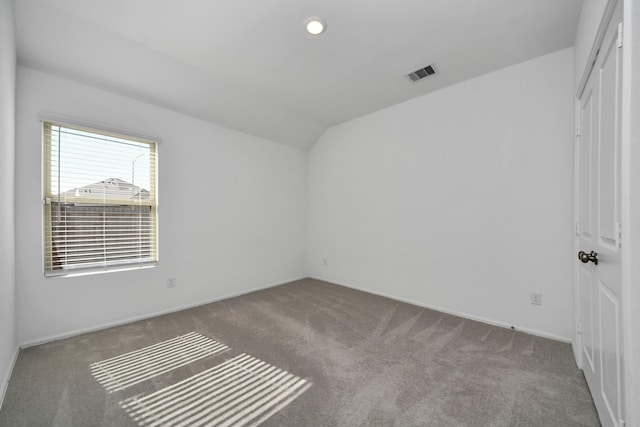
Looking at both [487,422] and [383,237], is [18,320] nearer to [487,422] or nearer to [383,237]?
[487,422]

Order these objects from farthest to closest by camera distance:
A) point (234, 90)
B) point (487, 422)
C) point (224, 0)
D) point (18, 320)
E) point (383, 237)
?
1. point (383, 237)
2. point (234, 90)
3. point (18, 320)
4. point (224, 0)
5. point (487, 422)

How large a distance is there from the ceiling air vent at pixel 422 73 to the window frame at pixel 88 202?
3.04 metres

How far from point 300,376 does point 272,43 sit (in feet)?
9.27

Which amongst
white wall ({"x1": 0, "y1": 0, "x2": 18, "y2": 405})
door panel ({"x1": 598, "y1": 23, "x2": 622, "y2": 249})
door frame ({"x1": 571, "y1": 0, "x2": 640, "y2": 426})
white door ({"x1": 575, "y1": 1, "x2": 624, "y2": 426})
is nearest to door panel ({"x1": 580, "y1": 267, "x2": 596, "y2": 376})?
white door ({"x1": 575, "y1": 1, "x2": 624, "y2": 426})

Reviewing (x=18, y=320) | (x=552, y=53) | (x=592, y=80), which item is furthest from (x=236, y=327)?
(x=552, y=53)

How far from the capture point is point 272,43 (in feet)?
7.86

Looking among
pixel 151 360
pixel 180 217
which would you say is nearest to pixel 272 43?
pixel 180 217

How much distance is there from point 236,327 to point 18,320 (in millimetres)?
1809

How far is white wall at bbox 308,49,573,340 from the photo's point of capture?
245 centimetres

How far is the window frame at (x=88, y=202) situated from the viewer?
238 centimetres

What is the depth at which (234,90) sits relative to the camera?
322 cm

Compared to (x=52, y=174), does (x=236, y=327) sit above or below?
below

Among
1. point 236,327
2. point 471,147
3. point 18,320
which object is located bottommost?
point 236,327

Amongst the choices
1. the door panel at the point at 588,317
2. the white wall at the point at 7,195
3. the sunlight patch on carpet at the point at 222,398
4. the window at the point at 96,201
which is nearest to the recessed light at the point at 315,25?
the white wall at the point at 7,195
